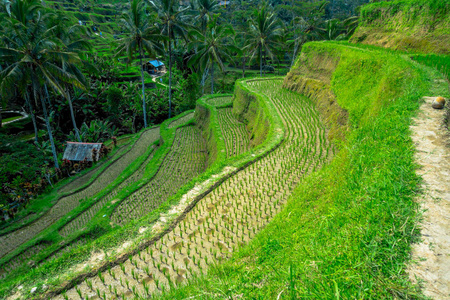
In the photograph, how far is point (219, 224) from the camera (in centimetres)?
491

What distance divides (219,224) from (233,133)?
25.2 ft

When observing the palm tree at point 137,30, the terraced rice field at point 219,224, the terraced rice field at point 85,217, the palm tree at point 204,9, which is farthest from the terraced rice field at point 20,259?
the palm tree at point 204,9

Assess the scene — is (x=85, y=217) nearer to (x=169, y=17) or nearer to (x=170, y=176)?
(x=170, y=176)

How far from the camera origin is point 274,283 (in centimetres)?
220

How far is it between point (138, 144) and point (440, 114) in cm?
1673

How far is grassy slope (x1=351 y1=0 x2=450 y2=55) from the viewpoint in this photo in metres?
8.44

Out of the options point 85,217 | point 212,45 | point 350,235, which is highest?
point 212,45

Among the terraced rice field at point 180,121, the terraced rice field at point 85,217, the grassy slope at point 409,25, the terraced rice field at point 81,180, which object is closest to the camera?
the grassy slope at point 409,25

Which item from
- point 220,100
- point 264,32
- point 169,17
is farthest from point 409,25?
point 169,17

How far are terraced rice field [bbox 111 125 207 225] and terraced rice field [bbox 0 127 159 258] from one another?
11.3ft

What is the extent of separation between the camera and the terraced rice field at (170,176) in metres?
8.51

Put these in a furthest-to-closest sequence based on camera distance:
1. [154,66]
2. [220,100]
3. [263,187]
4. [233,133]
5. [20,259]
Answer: [154,66] → [220,100] → [233,133] → [20,259] → [263,187]

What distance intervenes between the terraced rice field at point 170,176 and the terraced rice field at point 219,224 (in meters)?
3.78

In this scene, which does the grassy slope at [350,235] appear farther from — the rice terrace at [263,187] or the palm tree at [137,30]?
the palm tree at [137,30]
